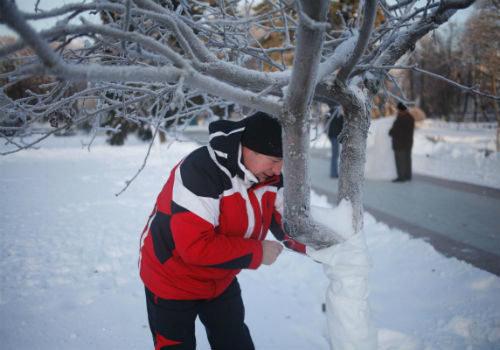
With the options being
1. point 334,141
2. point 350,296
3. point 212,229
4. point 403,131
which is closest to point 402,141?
point 403,131

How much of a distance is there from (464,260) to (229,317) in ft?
10.2

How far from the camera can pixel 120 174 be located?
10.2 metres

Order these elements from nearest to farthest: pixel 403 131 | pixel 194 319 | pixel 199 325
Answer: pixel 194 319 < pixel 199 325 < pixel 403 131

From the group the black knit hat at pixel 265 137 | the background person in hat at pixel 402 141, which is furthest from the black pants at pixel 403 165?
the black knit hat at pixel 265 137

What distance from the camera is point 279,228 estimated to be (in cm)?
213

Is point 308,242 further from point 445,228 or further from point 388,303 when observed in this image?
point 445,228

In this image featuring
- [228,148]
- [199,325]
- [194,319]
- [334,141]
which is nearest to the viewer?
[228,148]

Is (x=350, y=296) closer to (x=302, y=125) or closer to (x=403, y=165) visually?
(x=302, y=125)

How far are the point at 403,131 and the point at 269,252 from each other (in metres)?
7.33

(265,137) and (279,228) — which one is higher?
(265,137)

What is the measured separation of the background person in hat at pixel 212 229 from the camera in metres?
1.60

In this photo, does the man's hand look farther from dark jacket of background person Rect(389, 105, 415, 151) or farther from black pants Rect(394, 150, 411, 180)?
black pants Rect(394, 150, 411, 180)

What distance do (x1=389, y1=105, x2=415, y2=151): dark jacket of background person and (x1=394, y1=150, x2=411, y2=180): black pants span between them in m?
0.16

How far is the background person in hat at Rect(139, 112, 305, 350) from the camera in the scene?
1601 millimetres
